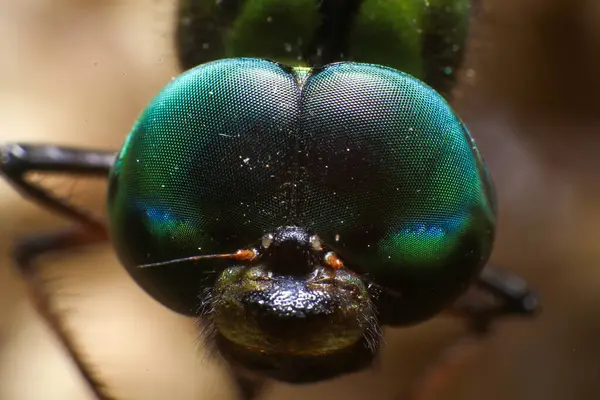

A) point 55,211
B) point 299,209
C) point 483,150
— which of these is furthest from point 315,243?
point 483,150

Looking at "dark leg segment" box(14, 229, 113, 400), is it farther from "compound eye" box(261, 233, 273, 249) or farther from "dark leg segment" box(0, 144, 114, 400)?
"compound eye" box(261, 233, 273, 249)

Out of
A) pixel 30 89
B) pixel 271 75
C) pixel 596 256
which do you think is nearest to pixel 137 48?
pixel 30 89

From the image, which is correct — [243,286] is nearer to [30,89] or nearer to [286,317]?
[286,317]

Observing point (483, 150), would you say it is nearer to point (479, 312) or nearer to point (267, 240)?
point (479, 312)

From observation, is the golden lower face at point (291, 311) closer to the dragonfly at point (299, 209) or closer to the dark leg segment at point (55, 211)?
the dragonfly at point (299, 209)

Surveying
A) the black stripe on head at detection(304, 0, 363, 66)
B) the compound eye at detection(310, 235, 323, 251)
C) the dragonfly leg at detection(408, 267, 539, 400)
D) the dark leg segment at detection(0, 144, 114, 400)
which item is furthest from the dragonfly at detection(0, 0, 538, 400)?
the dragonfly leg at detection(408, 267, 539, 400)
